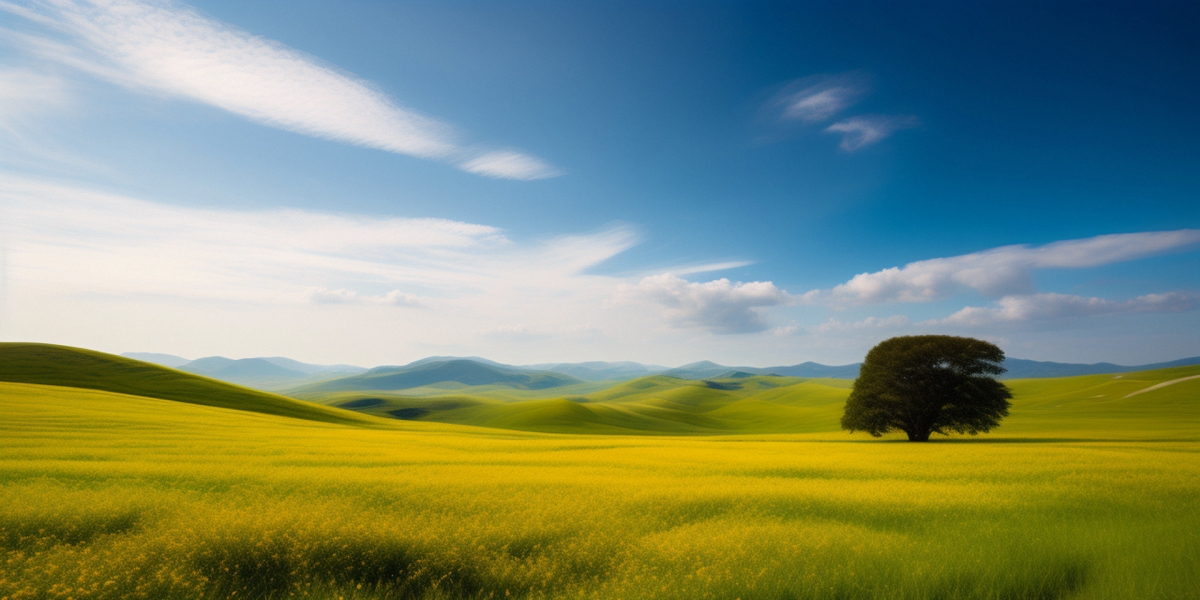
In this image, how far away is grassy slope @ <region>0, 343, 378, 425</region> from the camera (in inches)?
1908

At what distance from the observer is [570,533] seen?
9.40 meters

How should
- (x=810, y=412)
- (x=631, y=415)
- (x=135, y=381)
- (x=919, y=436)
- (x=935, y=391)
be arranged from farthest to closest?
1. (x=631, y=415)
2. (x=810, y=412)
3. (x=135, y=381)
4. (x=919, y=436)
5. (x=935, y=391)

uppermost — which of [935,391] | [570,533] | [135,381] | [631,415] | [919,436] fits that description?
[935,391]

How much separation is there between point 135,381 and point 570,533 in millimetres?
65846

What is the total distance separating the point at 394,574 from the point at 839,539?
817 centimetres

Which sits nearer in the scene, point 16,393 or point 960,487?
point 960,487

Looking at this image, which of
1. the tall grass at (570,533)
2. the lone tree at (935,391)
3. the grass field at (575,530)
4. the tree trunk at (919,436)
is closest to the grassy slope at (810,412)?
the lone tree at (935,391)

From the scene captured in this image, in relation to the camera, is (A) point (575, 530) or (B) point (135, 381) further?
(B) point (135, 381)

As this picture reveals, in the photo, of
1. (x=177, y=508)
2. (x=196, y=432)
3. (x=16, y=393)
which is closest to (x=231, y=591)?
(x=177, y=508)

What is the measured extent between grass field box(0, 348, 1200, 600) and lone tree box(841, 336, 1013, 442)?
60.8ft

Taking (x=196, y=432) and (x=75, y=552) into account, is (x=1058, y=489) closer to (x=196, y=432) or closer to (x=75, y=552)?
(x=75, y=552)

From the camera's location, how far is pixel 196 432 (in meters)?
24.6

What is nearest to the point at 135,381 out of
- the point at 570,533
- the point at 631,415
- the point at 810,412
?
the point at 570,533

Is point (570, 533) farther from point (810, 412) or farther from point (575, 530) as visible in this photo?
point (810, 412)
